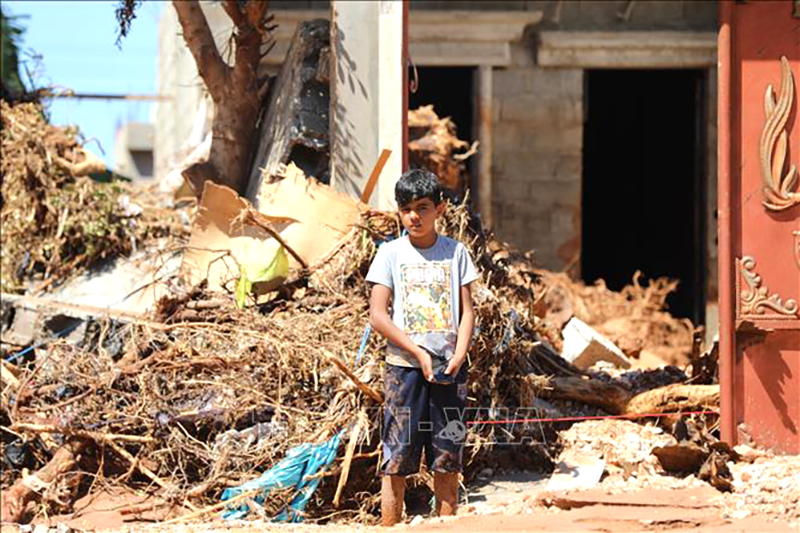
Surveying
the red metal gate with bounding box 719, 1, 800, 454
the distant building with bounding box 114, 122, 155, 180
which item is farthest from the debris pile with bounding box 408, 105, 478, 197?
the distant building with bounding box 114, 122, 155, 180

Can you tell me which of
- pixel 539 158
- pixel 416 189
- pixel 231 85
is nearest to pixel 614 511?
pixel 416 189

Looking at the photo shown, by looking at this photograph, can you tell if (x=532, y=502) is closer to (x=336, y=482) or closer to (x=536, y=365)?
(x=336, y=482)

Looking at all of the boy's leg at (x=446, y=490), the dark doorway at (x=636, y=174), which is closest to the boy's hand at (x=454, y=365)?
the boy's leg at (x=446, y=490)

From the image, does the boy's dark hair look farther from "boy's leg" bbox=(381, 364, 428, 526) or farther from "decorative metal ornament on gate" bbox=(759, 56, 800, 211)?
"decorative metal ornament on gate" bbox=(759, 56, 800, 211)

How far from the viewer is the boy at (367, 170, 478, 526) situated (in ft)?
16.5

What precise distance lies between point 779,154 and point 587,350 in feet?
10.3

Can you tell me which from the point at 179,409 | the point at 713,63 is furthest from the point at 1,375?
the point at 713,63

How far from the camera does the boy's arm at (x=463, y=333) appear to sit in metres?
4.96

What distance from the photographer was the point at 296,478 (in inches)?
233

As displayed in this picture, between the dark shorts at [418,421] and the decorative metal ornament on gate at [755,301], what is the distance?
79.5 inches

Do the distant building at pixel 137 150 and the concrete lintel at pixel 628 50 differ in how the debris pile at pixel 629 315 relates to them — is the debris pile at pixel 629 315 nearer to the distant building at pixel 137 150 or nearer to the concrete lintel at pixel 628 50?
the concrete lintel at pixel 628 50

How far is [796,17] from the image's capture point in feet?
20.7

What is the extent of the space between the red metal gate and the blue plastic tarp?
220 cm

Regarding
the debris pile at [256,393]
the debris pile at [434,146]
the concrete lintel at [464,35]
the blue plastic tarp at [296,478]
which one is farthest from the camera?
the concrete lintel at [464,35]
